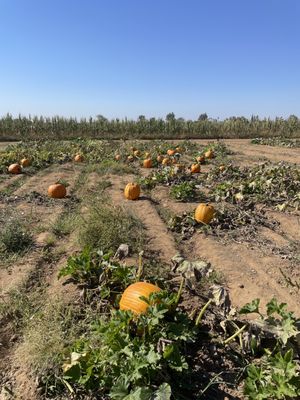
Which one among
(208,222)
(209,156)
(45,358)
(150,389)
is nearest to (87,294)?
(45,358)

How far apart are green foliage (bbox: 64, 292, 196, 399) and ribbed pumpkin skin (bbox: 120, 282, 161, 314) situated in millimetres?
165

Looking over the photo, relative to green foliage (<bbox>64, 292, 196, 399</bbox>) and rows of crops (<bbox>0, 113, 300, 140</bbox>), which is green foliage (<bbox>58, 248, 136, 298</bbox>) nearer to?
green foliage (<bbox>64, 292, 196, 399</bbox>)

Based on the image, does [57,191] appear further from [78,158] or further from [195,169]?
[78,158]

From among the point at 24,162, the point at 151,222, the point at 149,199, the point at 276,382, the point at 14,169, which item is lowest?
the point at 276,382

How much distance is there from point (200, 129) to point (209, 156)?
15436 mm

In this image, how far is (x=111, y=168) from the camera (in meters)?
11.7

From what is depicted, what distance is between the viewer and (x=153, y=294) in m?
3.16

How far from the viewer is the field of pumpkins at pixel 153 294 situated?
9.22ft

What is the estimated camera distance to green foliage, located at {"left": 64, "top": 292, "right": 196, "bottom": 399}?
255cm

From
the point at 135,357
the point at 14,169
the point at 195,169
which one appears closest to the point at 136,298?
the point at 135,357

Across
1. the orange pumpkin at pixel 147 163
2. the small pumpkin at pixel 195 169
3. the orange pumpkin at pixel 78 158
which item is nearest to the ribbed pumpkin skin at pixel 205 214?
the small pumpkin at pixel 195 169

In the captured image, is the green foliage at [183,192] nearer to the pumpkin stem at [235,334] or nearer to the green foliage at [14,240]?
the green foliage at [14,240]

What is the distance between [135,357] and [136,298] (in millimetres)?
789

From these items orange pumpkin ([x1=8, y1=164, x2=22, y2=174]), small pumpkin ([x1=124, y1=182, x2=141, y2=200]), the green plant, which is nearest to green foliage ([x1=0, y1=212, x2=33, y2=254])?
small pumpkin ([x1=124, y1=182, x2=141, y2=200])
